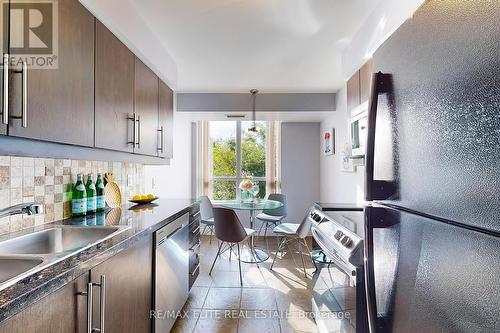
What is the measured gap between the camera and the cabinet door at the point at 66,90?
1105 mm

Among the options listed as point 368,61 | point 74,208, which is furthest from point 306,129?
point 74,208

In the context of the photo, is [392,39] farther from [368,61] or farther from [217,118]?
[217,118]

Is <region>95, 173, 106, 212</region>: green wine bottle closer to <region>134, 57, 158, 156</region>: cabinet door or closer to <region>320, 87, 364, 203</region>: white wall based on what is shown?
<region>134, 57, 158, 156</region>: cabinet door

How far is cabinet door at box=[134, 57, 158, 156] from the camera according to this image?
2.17 m

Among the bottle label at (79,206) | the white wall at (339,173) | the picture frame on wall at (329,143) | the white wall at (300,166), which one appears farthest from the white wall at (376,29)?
the white wall at (300,166)

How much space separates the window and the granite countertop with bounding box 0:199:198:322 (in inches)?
123

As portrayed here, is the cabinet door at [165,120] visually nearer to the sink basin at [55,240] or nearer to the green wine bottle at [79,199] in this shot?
the green wine bottle at [79,199]

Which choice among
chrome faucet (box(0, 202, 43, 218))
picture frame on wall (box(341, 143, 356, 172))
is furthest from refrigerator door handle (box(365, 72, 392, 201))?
picture frame on wall (box(341, 143, 356, 172))

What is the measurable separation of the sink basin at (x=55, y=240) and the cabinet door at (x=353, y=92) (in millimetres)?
2093

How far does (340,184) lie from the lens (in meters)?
3.68

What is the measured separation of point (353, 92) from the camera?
2.55m

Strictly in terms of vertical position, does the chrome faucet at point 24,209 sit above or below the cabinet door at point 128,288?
above

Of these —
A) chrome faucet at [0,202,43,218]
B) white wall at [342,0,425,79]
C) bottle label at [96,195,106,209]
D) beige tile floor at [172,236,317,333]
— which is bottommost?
beige tile floor at [172,236,317,333]

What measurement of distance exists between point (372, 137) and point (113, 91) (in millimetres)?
1576
